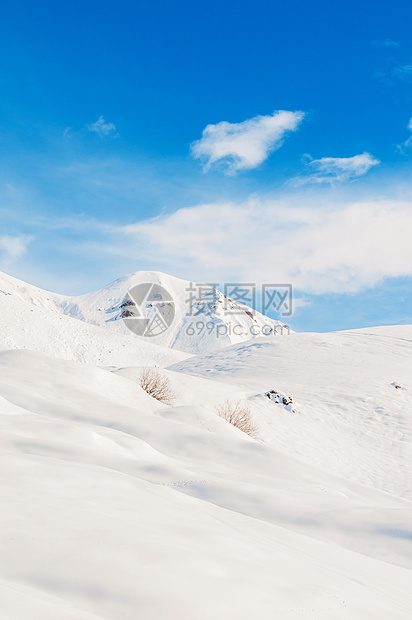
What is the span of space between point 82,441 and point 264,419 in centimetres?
1232

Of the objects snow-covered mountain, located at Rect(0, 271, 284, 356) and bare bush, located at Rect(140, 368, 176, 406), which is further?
snow-covered mountain, located at Rect(0, 271, 284, 356)

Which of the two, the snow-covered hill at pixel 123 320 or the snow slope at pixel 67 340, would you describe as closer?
the snow slope at pixel 67 340

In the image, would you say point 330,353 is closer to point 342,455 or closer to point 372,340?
point 372,340

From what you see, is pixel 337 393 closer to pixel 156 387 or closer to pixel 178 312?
pixel 156 387

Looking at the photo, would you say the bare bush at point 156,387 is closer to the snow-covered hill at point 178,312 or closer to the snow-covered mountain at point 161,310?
the snow-covered mountain at point 161,310

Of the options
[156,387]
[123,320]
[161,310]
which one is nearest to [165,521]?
[156,387]

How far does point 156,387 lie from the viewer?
14727 mm

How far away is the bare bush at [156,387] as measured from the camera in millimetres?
14473

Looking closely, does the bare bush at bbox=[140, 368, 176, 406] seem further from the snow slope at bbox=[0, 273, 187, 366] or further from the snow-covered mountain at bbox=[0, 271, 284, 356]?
the snow-covered mountain at bbox=[0, 271, 284, 356]

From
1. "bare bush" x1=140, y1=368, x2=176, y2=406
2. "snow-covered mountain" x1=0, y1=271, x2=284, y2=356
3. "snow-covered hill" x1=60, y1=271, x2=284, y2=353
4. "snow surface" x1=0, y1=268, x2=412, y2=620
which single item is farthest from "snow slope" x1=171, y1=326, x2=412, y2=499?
"snow-covered hill" x1=60, y1=271, x2=284, y2=353

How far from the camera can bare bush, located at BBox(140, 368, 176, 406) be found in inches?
570

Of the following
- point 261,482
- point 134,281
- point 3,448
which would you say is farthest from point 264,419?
point 134,281

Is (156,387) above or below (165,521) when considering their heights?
below

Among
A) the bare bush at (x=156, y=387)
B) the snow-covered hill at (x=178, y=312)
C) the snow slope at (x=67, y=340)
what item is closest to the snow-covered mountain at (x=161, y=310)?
the snow-covered hill at (x=178, y=312)
